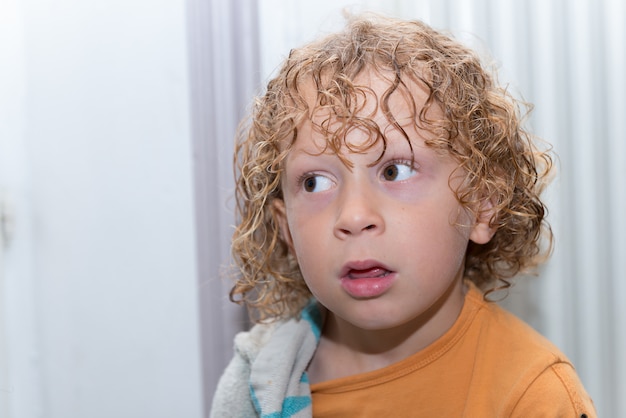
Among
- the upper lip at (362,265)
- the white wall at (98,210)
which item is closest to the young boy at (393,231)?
the upper lip at (362,265)

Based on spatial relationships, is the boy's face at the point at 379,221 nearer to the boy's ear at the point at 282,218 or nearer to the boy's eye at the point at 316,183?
the boy's eye at the point at 316,183

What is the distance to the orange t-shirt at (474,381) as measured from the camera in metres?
0.93

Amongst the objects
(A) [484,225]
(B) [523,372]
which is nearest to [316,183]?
(A) [484,225]

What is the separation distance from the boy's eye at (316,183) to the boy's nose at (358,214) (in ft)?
0.12

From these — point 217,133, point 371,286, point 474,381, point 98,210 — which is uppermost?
point 217,133

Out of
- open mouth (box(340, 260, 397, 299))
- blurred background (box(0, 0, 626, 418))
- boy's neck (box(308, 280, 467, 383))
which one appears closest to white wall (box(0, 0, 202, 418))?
blurred background (box(0, 0, 626, 418))

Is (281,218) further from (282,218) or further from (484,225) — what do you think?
(484,225)

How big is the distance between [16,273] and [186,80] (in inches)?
15.5

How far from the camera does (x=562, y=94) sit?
1051mm

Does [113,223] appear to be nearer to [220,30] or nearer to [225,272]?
[225,272]

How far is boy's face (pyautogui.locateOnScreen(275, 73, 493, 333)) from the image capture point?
2.90ft

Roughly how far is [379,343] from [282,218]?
0.22 m

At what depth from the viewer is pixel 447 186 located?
3.01ft

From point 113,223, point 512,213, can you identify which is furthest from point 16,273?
point 512,213
